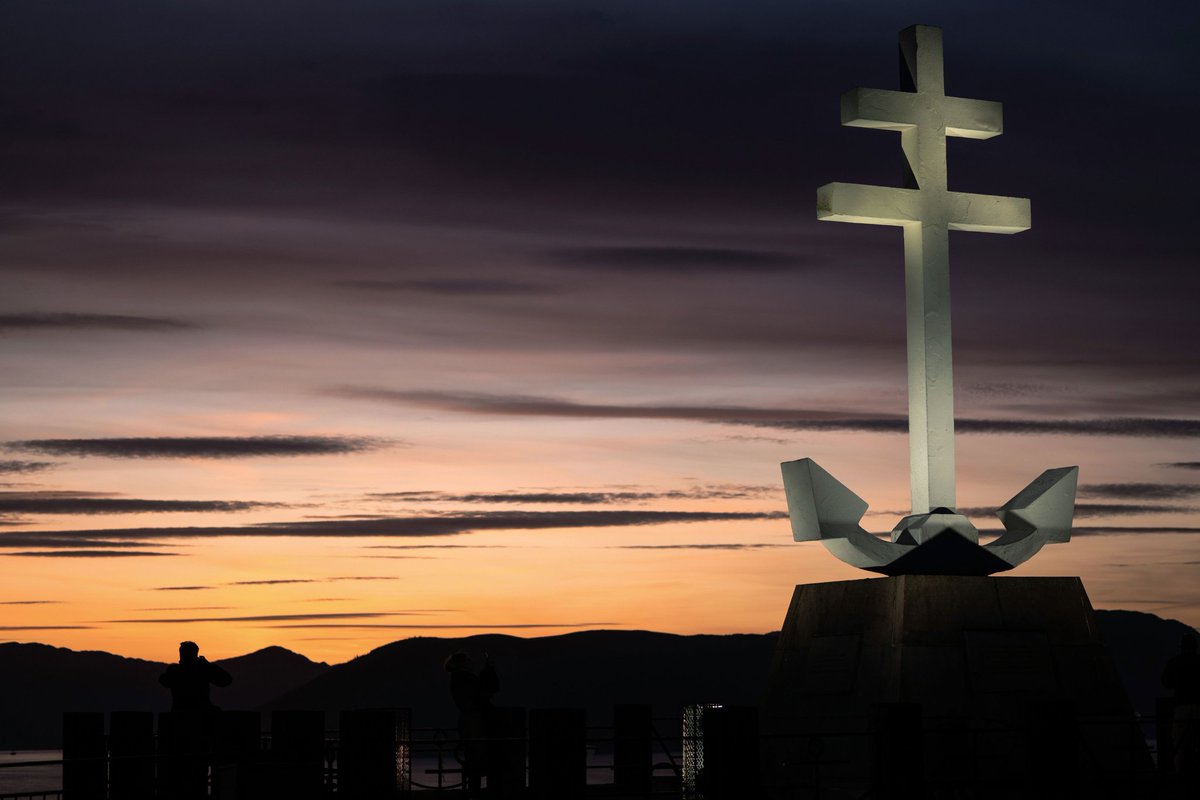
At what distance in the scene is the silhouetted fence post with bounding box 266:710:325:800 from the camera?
15250 mm

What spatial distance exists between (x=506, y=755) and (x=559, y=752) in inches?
268

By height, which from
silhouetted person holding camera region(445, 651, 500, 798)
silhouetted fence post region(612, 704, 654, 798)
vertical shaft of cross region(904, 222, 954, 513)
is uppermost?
vertical shaft of cross region(904, 222, 954, 513)

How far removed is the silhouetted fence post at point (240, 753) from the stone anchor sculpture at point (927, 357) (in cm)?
605

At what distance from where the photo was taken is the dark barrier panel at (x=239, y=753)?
1545 cm

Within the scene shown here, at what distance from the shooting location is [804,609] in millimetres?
19734

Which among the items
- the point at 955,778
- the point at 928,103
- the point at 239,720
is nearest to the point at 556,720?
the point at 239,720

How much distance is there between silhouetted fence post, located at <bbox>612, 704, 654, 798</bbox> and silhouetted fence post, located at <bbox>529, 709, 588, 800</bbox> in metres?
7.43

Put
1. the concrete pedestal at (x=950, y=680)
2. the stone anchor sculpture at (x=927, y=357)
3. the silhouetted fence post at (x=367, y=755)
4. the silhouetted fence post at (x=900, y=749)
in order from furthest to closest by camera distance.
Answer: the stone anchor sculpture at (x=927, y=357), the concrete pedestal at (x=950, y=680), the silhouetted fence post at (x=900, y=749), the silhouetted fence post at (x=367, y=755)

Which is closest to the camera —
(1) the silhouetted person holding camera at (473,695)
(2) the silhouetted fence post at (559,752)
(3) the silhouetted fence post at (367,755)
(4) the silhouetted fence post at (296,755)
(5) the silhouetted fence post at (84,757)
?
(2) the silhouetted fence post at (559,752)

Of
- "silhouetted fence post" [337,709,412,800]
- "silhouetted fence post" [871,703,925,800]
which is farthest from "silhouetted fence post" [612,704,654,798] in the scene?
"silhouetted fence post" [337,709,412,800]

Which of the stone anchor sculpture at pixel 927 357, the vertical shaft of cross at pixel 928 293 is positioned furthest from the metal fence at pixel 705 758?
the vertical shaft of cross at pixel 928 293

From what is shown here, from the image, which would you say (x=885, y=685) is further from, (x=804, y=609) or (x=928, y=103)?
(x=928, y=103)

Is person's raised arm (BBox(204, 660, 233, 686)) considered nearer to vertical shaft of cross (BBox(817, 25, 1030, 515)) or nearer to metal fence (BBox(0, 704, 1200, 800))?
metal fence (BBox(0, 704, 1200, 800))

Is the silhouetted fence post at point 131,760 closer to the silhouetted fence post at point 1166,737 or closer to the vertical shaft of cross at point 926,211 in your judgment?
the vertical shaft of cross at point 926,211
